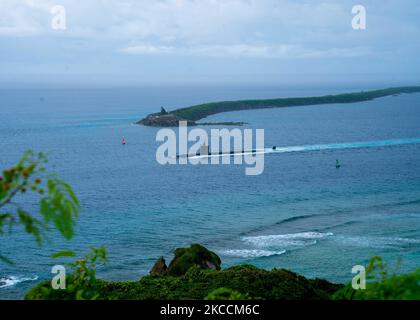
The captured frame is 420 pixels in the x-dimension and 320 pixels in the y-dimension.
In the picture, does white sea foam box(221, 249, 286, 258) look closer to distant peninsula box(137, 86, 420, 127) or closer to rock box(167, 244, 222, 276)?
rock box(167, 244, 222, 276)

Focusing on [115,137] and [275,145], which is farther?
[115,137]

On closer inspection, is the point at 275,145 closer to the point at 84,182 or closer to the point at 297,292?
the point at 84,182

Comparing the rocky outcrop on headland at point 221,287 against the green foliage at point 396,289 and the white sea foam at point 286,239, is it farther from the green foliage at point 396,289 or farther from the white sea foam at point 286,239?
the white sea foam at point 286,239

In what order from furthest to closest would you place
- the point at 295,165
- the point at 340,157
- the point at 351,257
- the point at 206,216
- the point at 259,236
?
the point at 340,157, the point at 295,165, the point at 206,216, the point at 259,236, the point at 351,257

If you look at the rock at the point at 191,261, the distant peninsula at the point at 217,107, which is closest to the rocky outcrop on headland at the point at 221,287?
the rock at the point at 191,261

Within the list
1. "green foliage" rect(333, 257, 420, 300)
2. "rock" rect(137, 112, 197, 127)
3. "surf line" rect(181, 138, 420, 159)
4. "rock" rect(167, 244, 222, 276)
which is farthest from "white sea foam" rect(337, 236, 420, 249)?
"rock" rect(137, 112, 197, 127)

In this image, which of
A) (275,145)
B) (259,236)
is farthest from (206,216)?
(275,145)

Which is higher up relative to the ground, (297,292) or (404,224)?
(297,292)
